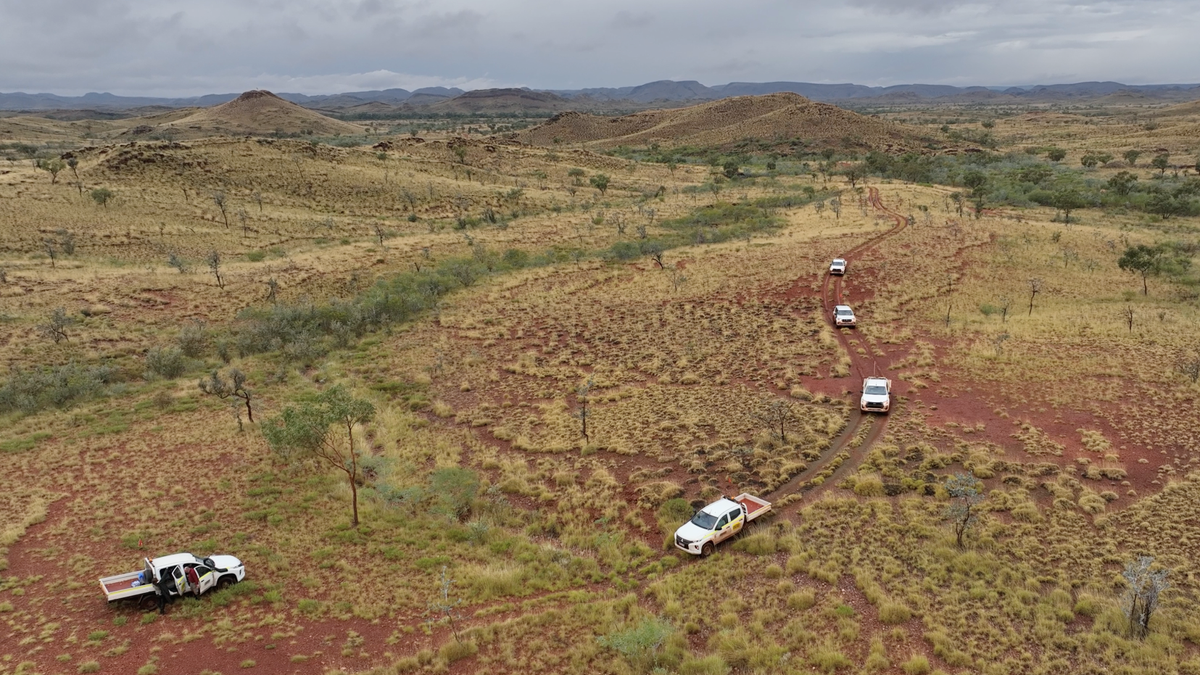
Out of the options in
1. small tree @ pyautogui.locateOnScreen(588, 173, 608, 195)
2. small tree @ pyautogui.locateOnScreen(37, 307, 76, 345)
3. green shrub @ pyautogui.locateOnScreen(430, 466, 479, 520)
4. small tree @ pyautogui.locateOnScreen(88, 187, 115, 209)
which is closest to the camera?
green shrub @ pyautogui.locateOnScreen(430, 466, 479, 520)

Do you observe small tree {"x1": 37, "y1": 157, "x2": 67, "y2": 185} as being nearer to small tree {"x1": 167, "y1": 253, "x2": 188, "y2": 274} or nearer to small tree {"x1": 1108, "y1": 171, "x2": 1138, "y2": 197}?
small tree {"x1": 167, "y1": 253, "x2": 188, "y2": 274}

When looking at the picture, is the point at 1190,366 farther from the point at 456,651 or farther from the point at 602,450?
the point at 456,651

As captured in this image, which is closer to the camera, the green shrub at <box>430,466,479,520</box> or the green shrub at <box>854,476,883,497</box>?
the green shrub at <box>854,476,883,497</box>

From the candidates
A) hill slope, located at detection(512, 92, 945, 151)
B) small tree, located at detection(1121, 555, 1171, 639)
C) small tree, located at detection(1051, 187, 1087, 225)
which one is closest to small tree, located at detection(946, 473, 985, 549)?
small tree, located at detection(1121, 555, 1171, 639)

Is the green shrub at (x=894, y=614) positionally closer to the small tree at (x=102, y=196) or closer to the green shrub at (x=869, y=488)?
the green shrub at (x=869, y=488)

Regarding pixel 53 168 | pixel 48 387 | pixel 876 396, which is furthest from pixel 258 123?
pixel 876 396

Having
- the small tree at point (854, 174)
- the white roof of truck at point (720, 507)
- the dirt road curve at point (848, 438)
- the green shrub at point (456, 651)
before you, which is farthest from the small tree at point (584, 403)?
the small tree at point (854, 174)
